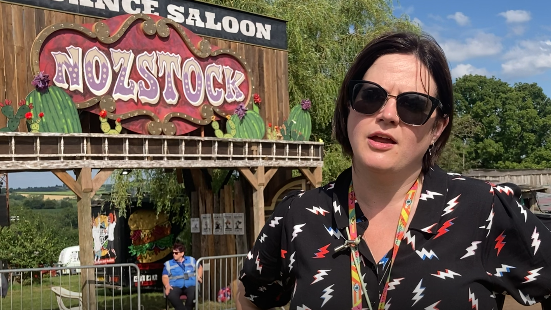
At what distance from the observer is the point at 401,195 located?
185 cm

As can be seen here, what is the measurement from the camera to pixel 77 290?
46.8 feet

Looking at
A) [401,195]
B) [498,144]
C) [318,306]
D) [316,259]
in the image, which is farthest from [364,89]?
[498,144]

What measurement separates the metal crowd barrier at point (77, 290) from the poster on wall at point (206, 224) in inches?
74.9

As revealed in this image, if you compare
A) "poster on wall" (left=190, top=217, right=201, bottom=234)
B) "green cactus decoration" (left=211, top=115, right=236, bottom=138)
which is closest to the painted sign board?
"green cactus decoration" (left=211, top=115, right=236, bottom=138)

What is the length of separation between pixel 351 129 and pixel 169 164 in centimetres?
888

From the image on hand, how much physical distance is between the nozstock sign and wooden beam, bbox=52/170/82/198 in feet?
4.19

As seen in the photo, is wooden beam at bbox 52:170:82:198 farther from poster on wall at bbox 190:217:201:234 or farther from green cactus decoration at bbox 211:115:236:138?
poster on wall at bbox 190:217:201:234

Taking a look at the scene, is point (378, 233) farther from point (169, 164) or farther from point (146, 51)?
point (146, 51)

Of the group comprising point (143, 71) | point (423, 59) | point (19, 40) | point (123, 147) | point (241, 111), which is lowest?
point (423, 59)

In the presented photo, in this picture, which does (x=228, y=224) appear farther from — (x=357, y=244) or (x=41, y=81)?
(x=357, y=244)

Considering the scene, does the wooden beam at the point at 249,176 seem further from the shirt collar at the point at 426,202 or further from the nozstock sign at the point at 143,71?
the shirt collar at the point at 426,202

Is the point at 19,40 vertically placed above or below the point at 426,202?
above

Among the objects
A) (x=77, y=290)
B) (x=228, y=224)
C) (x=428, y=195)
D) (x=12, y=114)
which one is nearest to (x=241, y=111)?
(x=228, y=224)

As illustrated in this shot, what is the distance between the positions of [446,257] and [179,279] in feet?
27.3
